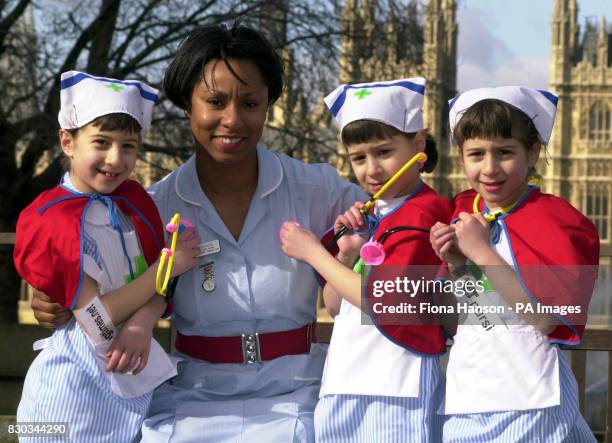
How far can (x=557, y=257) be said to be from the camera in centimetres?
169

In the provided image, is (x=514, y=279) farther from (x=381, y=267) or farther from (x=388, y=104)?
(x=388, y=104)

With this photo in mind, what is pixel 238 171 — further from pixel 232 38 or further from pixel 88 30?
pixel 88 30

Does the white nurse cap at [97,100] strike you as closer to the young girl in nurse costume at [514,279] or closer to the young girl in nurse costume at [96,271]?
the young girl in nurse costume at [96,271]

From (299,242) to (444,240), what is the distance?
0.32m

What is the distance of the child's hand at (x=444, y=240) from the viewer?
172cm

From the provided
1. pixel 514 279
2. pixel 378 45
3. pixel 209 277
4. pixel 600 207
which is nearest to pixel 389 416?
pixel 514 279

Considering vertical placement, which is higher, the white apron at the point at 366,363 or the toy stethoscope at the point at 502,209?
the toy stethoscope at the point at 502,209

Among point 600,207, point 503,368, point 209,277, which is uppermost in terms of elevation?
point 209,277

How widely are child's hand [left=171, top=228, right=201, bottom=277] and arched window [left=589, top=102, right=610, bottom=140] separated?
42.8 meters

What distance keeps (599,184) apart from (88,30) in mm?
36083

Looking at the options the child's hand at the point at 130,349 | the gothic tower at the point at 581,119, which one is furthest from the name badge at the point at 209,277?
the gothic tower at the point at 581,119

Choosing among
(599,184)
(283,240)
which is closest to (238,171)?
(283,240)

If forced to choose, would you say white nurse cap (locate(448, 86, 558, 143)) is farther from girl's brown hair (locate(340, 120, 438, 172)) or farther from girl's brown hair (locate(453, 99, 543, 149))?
girl's brown hair (locate(340, 120, 438, 172))

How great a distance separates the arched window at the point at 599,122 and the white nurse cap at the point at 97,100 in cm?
4280
